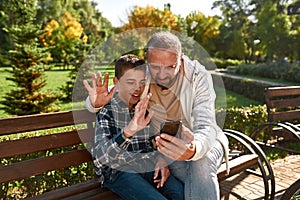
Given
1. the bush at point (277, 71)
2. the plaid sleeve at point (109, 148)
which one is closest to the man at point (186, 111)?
the plaid sleeve at point (109, 148)

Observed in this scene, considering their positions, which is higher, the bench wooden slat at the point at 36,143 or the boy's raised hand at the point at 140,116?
the boy's raised hand at the point at 140,116

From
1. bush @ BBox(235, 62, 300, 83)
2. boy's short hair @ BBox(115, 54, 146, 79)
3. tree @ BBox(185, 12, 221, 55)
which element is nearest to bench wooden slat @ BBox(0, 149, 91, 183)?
boy's short hair @ BBox(115, 54, 146, 79)

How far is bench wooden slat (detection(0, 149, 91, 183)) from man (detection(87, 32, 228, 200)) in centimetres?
41

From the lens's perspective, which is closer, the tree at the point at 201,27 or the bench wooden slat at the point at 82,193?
the bench wooden slat at the point at 82,193

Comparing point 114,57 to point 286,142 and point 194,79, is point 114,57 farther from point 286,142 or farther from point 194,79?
point 286,142

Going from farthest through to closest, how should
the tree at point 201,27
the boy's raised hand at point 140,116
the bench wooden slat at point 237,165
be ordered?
the tree at point 201,27 → the bench wooden slat at point 237,165 → the boy's raised hand at point 140,116

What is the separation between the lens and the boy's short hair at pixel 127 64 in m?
2.24

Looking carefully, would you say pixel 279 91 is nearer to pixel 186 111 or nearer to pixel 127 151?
pixel 186 111

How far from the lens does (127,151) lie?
2.25 metres

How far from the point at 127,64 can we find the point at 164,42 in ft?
0.94

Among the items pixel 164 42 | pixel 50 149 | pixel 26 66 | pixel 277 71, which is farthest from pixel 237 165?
pixel 277 71

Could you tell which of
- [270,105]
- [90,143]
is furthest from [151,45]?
[270,105]

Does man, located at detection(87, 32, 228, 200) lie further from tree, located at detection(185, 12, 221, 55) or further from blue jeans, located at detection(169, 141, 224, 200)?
tree, located at detection(185, 12, 221, 55)

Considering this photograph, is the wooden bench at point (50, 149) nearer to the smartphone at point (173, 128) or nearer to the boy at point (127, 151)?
the boy at point (127, 151)
